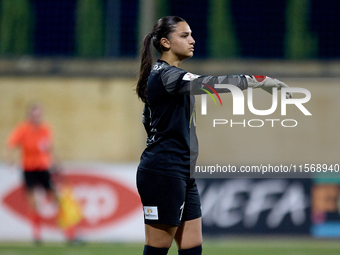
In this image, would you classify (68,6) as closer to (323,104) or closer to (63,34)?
(63,34)

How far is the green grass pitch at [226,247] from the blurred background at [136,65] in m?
3.61

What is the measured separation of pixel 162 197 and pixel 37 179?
4892 millimetres

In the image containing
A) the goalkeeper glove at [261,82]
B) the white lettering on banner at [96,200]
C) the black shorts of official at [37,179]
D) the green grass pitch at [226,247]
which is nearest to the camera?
the goalkeeper glove at [261,82]

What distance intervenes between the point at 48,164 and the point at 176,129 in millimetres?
5105

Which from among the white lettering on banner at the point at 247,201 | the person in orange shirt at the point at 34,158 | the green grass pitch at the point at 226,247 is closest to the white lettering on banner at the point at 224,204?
the white lettering on banner at the point at 247,201

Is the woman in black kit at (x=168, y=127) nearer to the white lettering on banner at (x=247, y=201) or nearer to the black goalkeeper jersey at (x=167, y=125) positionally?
the black goalkeeper jersey at (x=167, y=125)

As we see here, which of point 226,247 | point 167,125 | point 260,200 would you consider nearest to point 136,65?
point 260,200

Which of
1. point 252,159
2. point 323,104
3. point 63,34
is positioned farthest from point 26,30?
point 323,104

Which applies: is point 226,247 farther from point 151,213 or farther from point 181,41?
point 181,41

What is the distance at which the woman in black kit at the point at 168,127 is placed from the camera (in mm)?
2947

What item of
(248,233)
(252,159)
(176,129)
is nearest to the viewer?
(176,129)

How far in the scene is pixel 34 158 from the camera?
769 cm

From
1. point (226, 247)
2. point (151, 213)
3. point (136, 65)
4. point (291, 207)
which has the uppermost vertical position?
point (136, 65)

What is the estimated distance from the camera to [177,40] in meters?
3.13
